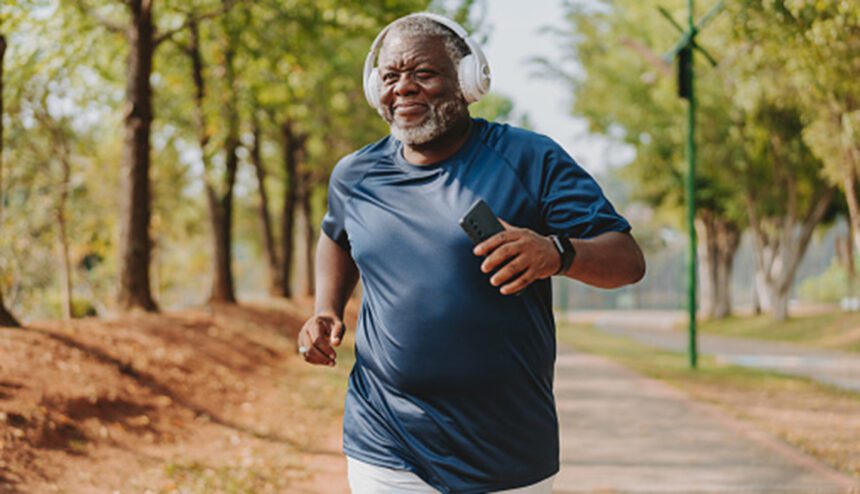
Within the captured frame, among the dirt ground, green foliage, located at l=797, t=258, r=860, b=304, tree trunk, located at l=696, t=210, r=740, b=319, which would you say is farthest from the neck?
green foliage, located at l=797, t=258, r=860, b=304

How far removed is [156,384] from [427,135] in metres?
7.75

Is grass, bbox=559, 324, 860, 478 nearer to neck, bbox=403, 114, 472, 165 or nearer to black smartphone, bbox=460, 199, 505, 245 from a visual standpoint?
neck, bbox=403, 114, 472, 165

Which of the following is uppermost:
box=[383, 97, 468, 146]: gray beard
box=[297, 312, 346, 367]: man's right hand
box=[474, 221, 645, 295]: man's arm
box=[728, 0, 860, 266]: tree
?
box=[728, 0, 860, 266]: tree

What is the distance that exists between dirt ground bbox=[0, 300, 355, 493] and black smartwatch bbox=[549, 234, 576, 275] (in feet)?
14.7

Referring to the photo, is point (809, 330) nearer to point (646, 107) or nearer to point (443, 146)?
point (646, 107)

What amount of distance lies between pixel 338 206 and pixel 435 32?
602 mm

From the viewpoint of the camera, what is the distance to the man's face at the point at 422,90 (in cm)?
260

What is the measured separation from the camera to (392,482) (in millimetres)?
2592

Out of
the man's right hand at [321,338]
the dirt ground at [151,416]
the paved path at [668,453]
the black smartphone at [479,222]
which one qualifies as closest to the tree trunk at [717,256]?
the paved path at [668,453]

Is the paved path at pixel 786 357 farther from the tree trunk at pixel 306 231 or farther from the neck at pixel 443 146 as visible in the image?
the neck at pixel 443 146

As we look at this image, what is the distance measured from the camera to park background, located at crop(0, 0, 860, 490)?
36.1 ft

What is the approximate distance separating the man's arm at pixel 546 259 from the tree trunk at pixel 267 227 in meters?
20.4

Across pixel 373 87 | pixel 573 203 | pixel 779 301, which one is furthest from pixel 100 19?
pixel 779 301

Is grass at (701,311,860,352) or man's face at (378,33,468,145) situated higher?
man's face at (378,33,468,145)
